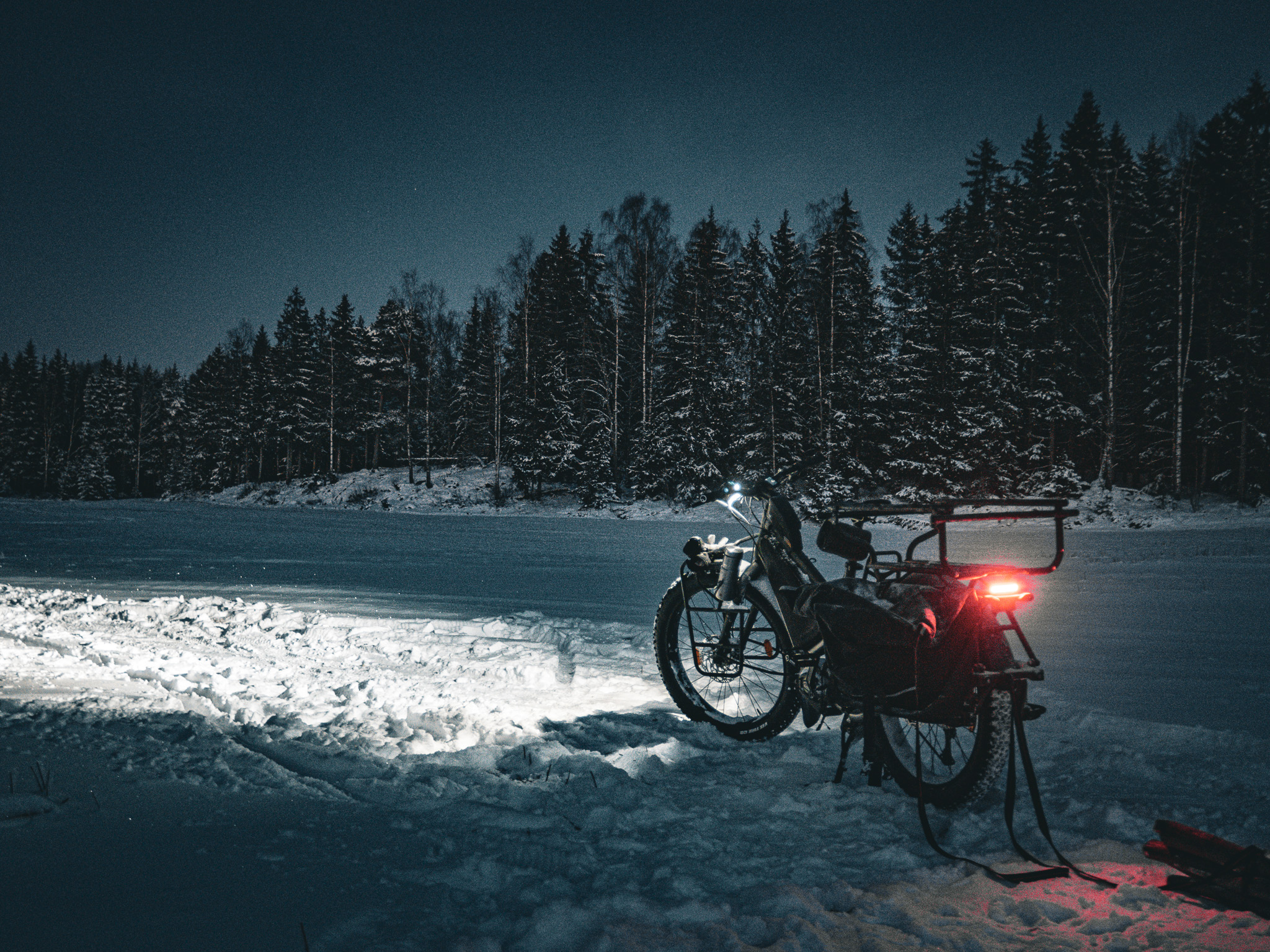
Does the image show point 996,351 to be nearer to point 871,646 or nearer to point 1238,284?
point 1238,284

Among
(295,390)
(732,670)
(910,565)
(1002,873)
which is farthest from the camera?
(295,390)

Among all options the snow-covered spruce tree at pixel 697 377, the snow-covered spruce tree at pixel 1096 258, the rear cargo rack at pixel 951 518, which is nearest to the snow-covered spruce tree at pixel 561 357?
the snow-covered spruce tree at pixel 697 377

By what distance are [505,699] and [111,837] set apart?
216 centimetres

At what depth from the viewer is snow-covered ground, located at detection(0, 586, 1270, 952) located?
1.77 metres

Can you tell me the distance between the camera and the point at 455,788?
264cm

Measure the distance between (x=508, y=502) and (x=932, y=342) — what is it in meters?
20.2

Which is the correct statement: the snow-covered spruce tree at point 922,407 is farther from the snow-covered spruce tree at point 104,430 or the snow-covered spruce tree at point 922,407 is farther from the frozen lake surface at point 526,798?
the snow-covered spruce tree at point 104,430

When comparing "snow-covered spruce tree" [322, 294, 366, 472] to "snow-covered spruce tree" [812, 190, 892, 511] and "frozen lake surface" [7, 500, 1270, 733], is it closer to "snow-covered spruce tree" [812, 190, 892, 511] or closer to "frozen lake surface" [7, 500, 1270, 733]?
"frozen lake surface" [7, 500, 1270, 733]

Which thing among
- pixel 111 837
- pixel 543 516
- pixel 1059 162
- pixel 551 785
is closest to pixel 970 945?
pixel 551 785

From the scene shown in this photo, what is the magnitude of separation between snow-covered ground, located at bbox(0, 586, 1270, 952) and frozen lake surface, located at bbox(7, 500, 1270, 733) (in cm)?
91

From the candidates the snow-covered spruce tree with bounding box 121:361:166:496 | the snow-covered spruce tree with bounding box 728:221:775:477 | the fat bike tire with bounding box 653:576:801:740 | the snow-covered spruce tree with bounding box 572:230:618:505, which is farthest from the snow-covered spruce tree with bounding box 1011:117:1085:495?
the snow-covered spruce tree with bounding box 121:361:166:496

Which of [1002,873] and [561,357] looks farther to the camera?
[561,357]

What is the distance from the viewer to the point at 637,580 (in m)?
9.39

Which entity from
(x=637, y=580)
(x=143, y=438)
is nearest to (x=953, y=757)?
(x=637, y=580)
